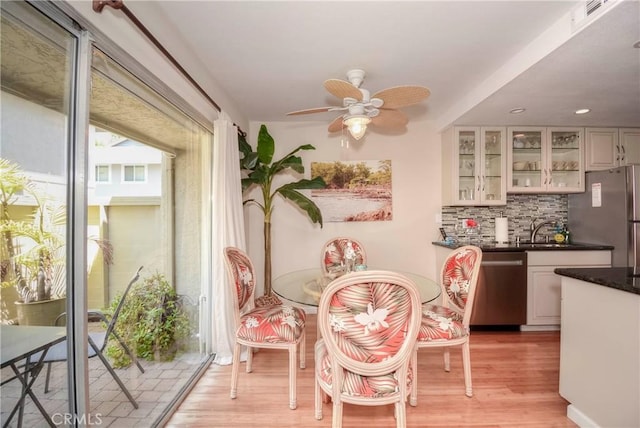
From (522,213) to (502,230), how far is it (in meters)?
0.49

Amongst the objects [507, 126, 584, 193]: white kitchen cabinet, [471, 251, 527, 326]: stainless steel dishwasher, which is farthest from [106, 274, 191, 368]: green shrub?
[507, 126, 584, 193]: white kitchen cabinet

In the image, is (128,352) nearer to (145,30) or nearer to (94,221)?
(94,221)

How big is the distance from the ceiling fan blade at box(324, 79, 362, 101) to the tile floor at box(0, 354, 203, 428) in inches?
76.8

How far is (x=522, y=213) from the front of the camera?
11.9ft

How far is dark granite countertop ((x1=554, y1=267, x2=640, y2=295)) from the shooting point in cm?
143

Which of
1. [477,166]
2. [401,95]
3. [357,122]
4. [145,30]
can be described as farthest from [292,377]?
[477,166]

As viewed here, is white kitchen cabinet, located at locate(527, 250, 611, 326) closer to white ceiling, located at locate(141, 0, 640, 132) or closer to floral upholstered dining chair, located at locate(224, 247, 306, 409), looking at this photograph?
white ceiling, located at locate(141, 0, 640, 132)

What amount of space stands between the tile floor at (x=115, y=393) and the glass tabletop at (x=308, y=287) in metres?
0.96

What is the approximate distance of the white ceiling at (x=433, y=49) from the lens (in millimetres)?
1672

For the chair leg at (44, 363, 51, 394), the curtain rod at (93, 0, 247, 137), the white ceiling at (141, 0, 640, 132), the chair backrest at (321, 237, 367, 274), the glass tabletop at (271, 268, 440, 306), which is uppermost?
the white ceiling at (141, 0, 640, 132)

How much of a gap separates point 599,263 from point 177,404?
4140 millimetres

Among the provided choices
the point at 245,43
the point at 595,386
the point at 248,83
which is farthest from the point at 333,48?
the point at 595,386

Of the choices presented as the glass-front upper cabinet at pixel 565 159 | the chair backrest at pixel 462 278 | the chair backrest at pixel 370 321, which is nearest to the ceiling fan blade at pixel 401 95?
the chair backrest at pixel 462 278

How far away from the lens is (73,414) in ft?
3.89
